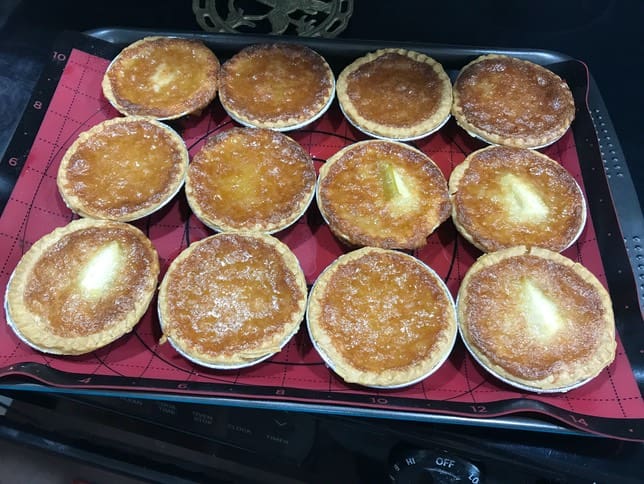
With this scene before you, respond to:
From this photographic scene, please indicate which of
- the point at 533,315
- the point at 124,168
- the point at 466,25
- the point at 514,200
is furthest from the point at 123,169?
the point at 466,25

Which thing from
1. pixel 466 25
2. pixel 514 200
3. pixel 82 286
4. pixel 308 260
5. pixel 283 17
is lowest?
pixel 308 260

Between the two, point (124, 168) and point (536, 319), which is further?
point (124, 168)

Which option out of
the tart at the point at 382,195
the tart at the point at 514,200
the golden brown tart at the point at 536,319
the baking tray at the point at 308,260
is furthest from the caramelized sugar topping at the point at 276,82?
the golden brown tart at the point at 536,319

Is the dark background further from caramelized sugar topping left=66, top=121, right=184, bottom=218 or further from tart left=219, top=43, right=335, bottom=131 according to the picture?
caramelized sugar topping left=66, top=121, right=184, bottom=218

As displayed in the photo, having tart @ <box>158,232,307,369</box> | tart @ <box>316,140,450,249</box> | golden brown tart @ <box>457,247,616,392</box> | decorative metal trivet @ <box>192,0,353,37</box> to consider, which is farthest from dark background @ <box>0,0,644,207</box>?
tart @ <box>158,232,307,369</box>

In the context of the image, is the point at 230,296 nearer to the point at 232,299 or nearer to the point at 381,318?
the point at 232,299

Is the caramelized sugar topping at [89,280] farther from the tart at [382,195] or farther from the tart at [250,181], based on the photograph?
the tart at [382,195]
